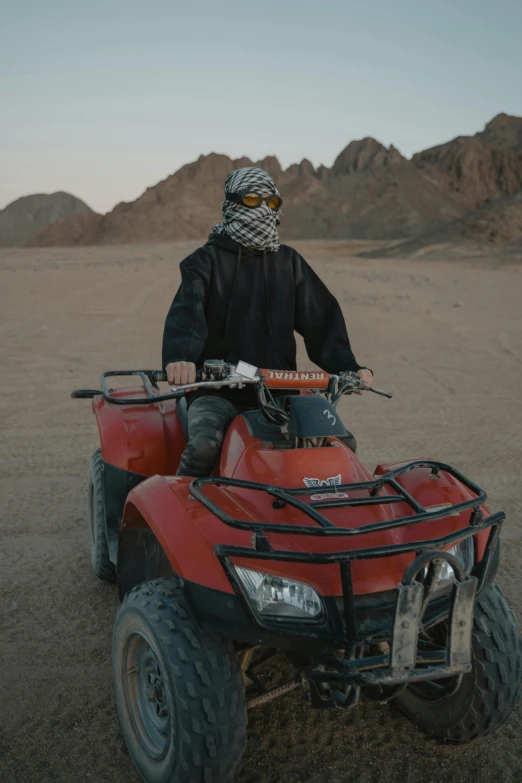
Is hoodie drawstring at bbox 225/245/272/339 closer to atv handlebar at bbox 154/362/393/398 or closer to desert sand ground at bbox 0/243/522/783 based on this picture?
atv handlebar at bbox 154/362/393/398

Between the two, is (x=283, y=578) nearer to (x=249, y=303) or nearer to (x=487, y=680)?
(x=487, y=680)

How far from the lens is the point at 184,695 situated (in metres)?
2.54

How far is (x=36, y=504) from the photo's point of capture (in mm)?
5848

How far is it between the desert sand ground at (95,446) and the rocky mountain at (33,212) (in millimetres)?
93112

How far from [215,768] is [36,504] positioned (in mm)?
3642

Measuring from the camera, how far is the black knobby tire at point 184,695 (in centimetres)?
254

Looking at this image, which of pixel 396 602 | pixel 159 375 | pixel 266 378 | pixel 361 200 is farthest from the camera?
pixel 361 200

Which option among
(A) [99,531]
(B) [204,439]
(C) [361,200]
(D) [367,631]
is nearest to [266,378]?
(B) [204,439]

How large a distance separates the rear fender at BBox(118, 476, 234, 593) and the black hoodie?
1123 millimetres

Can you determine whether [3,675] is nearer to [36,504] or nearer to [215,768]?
[215,768]

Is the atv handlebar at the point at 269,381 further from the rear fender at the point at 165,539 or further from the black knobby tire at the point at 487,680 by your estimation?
the black knobby tire at the point at 487,680

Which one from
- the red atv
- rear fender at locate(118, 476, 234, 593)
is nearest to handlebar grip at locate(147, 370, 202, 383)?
the red atv

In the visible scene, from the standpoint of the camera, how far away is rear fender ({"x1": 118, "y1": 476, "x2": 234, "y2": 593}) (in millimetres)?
2639

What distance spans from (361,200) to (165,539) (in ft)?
245
